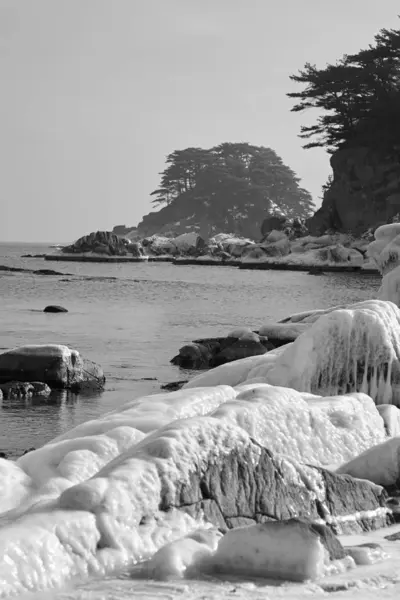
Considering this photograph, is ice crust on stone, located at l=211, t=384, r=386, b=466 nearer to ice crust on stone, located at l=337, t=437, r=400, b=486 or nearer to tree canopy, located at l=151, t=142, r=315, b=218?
ice crust on stone, located at l=337, t=437, r=400, b=486

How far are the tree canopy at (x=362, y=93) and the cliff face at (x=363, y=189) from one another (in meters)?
0.98

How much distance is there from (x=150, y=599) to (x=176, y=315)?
25.3 metres

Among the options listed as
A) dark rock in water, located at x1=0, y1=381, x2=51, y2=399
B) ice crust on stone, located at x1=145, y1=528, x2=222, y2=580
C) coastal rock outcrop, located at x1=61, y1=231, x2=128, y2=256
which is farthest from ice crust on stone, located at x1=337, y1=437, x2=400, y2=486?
coastal rock outcrop, located at x1=61, y1=231, x2=128, y2=256

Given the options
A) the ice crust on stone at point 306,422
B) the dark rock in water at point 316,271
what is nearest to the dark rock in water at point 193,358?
the ice crust on stone at point 306,422

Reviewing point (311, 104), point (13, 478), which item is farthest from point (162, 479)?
point (311, 104)

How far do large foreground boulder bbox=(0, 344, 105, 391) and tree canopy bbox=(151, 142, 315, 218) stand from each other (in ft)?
330

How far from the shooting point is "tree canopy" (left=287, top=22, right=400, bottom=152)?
59.2 metres

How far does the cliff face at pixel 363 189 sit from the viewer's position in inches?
2329

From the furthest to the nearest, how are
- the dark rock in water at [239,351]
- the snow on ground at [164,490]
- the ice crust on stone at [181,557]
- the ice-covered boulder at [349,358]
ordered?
the dark rock in water at [239,351], the ice-covered boulder at [349,358], the ice crust on stone at [181,557], the snow on ground at [164,490]

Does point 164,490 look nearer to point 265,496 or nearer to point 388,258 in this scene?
point 265,496

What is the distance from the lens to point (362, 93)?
6044 centimetres

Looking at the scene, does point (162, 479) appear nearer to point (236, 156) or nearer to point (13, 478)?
point (13, 478)

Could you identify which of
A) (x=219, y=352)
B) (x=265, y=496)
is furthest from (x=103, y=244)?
(x=265, y=496)

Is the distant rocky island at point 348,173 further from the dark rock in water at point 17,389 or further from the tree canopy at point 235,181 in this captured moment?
the dark rock in water at point 17,389
